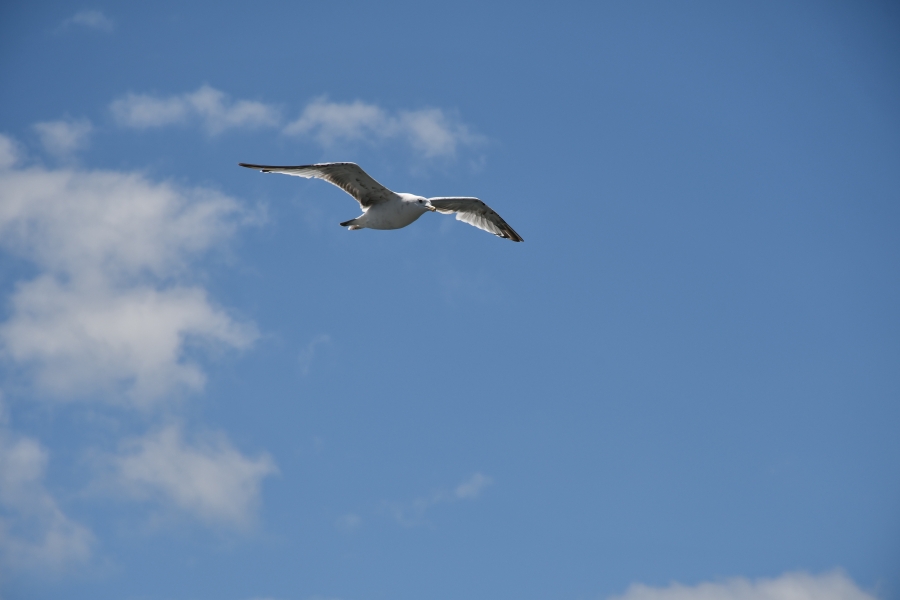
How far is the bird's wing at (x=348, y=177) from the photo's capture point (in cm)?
1809

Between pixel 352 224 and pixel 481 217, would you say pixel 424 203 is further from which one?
pixel 481 217

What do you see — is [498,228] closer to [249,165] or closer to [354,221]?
[354,221]

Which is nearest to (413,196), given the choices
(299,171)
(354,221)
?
(354,221)

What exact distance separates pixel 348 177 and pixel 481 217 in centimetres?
523

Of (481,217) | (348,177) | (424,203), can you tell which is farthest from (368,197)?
(481,217)

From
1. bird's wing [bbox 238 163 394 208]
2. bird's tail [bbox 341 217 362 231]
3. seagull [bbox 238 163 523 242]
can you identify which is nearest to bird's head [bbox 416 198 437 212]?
seagull [bbox 238 163 523 242]

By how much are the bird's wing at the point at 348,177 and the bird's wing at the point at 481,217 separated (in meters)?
3.22

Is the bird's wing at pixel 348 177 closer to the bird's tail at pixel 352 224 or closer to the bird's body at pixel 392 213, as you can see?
the bird's body at pixel 392 213

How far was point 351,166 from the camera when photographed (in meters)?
18.0

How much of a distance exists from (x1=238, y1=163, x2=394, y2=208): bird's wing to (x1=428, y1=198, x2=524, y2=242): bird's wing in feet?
10.6

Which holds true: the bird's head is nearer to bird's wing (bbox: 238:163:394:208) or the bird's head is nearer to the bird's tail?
bird's wing (bbox: 238:163:394:208)

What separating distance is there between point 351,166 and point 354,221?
1533 millimetres

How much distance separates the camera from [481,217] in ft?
73.5

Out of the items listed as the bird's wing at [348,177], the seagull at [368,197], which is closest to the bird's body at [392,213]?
the seagull at [368,197]
